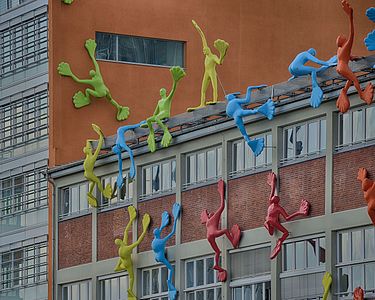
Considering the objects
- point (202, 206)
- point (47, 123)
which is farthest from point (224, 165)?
point (47, 123)

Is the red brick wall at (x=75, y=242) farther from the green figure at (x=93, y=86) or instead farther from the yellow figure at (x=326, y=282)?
the yellow figure at (x=326, y=282)

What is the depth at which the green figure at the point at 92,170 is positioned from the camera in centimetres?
6469

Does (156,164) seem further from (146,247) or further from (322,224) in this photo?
(322,224)

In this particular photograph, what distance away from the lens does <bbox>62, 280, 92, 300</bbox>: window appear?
215 feet

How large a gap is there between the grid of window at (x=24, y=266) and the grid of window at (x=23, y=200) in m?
0.96

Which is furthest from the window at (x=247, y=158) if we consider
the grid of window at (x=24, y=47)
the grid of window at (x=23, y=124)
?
the grid of window at (x=24, y=47)

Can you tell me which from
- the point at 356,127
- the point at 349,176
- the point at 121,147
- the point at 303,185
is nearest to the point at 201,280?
the point at 121,147

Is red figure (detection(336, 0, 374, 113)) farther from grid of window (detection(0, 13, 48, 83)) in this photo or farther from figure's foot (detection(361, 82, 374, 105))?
grid of window (detection(0, 13, 48, 83))

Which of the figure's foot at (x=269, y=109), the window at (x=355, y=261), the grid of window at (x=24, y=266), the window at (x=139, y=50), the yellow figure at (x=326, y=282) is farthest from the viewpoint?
the window at (x=139, y=50)

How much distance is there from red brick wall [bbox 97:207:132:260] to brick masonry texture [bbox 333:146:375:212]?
38.9 ft

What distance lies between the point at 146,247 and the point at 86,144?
18.8ft

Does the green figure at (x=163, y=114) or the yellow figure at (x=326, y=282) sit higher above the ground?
the green figure at (x=163, y=114)

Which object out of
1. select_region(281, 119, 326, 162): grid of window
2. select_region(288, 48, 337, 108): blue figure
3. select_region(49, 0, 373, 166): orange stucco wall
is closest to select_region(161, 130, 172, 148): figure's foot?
select_region(281, 119, 326, 162): grid of window

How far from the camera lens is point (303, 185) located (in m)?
54.9
